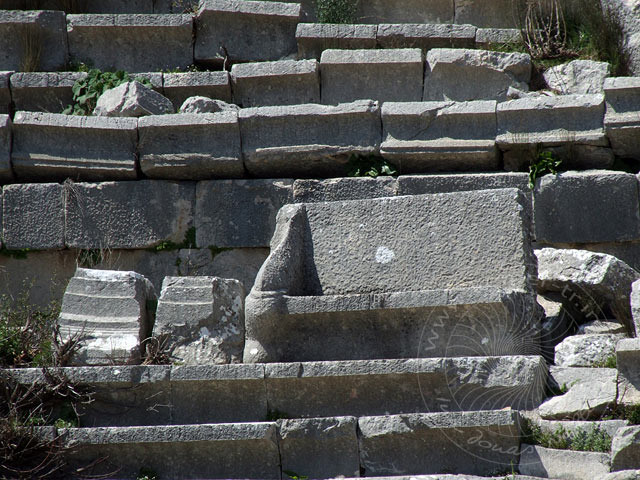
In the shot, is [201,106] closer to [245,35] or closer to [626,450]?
[245,35]

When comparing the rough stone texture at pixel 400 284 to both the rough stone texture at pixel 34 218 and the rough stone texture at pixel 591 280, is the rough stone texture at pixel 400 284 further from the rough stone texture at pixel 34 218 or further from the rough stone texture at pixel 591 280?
the rough stone texture at pixel 34 218

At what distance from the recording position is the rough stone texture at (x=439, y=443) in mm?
4715

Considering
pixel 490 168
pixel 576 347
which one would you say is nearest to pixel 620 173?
pixel 490 168

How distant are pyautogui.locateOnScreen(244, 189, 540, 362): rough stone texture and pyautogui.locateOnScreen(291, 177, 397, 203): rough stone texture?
3.88 ft

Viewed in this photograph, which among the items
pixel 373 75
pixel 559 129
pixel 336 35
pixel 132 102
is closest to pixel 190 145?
pixel 132 102

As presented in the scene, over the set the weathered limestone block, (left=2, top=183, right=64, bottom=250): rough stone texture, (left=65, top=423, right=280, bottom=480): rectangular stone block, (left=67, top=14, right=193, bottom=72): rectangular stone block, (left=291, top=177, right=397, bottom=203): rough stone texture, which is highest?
(left=67, top=14, right=193, bottom=72): rectangular stone block

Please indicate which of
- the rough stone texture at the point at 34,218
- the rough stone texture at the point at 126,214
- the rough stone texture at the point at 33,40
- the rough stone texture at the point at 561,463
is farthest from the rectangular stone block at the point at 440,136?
the rough stone texture at the point at 33,40

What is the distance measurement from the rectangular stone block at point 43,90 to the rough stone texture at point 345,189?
8.93ft

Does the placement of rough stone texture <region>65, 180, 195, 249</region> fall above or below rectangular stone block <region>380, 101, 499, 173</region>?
below

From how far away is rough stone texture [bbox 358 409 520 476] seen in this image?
4.71 metres

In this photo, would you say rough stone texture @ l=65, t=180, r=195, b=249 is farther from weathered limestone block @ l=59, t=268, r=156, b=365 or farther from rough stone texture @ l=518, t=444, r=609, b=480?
rough stone texture @ l=518, t=444, r=609, b=480

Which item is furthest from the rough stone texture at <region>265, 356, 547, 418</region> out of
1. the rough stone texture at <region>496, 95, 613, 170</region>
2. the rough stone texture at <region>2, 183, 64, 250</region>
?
the rough stone texture at <region>2, 183, 64, 250</region>

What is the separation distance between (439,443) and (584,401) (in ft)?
2.69

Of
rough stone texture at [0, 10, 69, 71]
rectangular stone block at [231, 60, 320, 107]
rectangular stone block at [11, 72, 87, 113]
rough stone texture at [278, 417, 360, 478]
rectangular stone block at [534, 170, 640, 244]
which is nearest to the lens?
rough stone texture at [278, 417, 360, 478]
